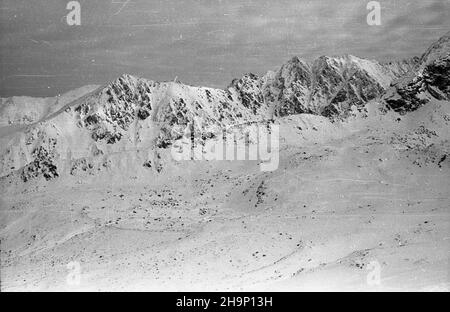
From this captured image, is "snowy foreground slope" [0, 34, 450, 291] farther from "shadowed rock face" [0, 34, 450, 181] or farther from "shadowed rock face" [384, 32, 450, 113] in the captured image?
"shadowed rock face" [0, 34, 450, 181]

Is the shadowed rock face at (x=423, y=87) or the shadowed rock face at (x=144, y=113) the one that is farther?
the shadowed rock face at (x=144, y=113)

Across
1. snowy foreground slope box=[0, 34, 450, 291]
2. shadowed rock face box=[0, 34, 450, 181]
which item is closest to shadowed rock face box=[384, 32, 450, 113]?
shadowed rock face box=[0, 34, 450, 181]

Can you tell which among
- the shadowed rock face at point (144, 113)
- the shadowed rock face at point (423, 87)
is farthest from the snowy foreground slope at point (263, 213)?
the shadowed rock face at point (144, 113)

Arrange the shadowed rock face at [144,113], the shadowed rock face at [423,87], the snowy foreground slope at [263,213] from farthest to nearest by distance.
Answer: the shadowed rock face at [144,113], the shadowed rock face at [423,87], the snowy foreground slope at [263,213]

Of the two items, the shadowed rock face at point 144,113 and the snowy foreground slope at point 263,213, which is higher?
the shadowed rock face at point 144,113

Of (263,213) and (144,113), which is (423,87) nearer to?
(263,213)

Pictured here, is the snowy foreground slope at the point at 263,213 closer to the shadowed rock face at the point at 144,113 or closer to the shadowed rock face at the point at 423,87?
the shadowed rock face at the point at 423,87

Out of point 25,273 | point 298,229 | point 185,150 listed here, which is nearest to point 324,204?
point 298,229

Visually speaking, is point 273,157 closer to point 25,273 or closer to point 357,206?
point 357,206
